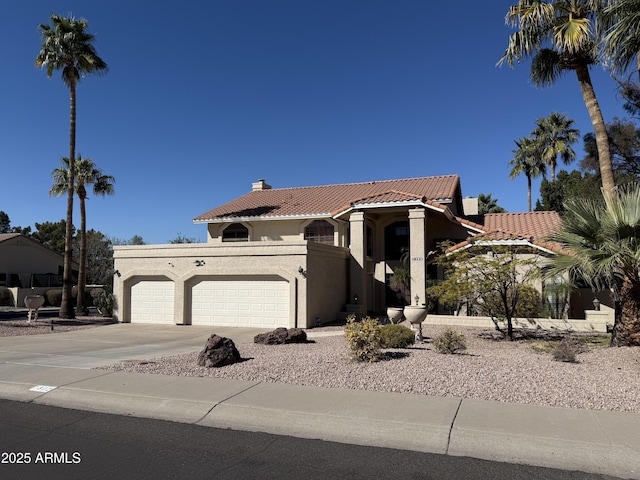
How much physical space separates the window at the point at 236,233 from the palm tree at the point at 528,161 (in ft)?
92.9

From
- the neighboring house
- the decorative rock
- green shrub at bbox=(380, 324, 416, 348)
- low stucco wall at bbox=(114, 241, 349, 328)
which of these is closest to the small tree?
green shrub at bbox=(380, 324, 416, 348)

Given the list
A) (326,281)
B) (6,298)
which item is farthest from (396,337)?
(6,298)

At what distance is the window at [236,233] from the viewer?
27.7 m

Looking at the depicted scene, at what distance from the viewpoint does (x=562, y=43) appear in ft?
50.2

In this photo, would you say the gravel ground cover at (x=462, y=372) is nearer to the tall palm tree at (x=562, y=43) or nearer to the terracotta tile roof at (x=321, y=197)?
the tall palm tree at (x=562, y=43)

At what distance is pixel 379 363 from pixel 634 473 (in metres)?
5.13

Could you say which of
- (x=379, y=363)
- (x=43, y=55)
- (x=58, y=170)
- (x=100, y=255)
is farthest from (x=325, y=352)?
(x=100, y=255)

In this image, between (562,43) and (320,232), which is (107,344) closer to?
(320,232)

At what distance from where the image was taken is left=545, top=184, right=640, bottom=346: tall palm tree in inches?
421

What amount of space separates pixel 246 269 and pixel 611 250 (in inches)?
521

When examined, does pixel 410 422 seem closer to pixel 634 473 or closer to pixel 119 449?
pixel 634 473

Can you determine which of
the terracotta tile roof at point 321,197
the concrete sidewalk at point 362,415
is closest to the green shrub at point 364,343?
the concrete sidewalk at point 362,415

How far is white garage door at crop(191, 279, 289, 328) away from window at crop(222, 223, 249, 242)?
7.11 metres

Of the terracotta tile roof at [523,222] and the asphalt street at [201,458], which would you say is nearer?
the asphalt street at [201,458]
